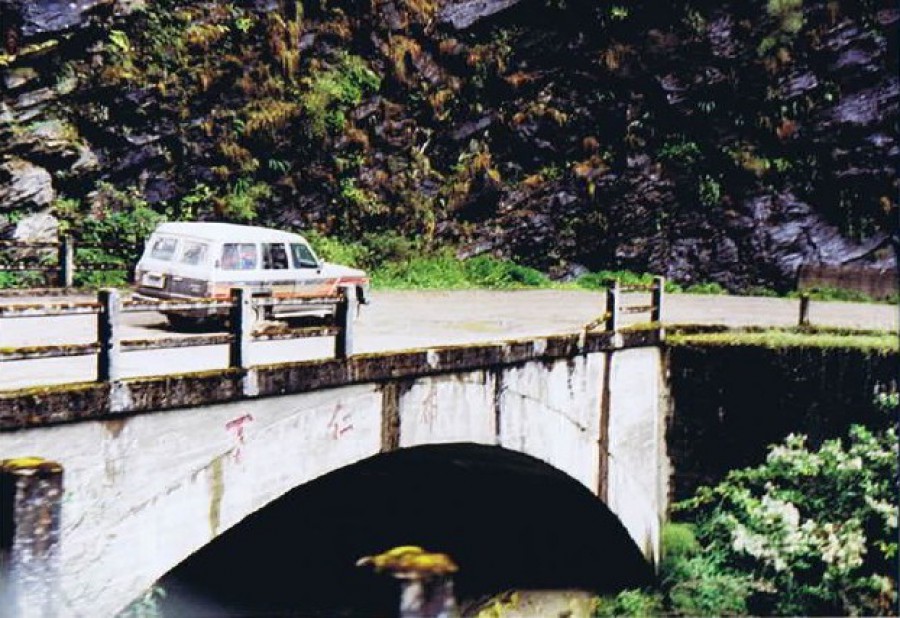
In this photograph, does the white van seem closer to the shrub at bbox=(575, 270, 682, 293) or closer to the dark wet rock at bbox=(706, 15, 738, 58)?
the shrub at bbox=(575, 270, 682, 293)

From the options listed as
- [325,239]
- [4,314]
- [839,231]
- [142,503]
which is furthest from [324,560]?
[839,231]

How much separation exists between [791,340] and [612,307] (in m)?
3.62

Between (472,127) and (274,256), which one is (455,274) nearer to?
(472,127)

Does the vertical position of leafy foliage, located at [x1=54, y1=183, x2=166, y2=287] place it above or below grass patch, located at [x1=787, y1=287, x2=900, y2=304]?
above

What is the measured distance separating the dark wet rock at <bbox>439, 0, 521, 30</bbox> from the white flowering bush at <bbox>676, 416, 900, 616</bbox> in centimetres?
1542

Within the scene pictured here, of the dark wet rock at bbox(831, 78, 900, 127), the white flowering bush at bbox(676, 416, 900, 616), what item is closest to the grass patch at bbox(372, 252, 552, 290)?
the dark wet rock at bbox(831, 78, 900, 127)

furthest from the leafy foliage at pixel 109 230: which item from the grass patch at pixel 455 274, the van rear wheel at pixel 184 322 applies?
the grass patch at pixel 455 274

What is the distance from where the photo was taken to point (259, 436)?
7.65 metres

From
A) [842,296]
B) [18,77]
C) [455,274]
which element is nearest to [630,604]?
[455,274]

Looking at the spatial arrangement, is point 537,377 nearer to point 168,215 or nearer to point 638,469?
point 638,469

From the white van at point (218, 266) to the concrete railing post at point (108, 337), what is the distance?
4823 millimetres

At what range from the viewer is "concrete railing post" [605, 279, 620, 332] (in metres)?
12.9

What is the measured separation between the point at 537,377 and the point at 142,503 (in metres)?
5.90

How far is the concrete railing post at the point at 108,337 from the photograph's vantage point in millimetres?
6473
